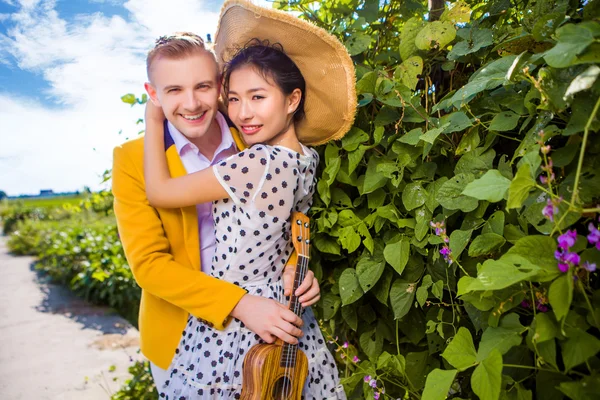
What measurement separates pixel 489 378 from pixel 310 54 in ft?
3.72

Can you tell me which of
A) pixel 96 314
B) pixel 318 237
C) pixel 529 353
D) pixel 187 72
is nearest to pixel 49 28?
pixel 187 72

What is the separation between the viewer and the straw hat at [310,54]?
1.54m

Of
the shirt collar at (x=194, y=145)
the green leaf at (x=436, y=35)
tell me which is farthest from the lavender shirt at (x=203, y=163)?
the green leaf at (x=436, y=35)

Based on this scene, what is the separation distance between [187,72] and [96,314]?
3.96 metres

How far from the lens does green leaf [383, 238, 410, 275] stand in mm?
1445

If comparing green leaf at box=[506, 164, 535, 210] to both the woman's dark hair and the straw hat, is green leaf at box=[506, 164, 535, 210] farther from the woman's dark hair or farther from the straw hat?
the woman's dark hair

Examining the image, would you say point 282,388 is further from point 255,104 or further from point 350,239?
point 255,104

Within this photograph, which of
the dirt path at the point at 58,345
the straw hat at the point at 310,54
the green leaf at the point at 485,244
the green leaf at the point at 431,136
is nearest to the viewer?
the green leaf at the point at 485,244

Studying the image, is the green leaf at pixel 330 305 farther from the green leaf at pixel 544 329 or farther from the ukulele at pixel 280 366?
the green leaf at pixel 544 329

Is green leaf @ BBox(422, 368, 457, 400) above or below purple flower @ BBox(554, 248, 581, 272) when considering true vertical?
below

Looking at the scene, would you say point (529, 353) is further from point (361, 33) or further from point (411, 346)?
point (361, 33)

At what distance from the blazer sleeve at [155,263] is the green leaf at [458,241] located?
0.67 metres

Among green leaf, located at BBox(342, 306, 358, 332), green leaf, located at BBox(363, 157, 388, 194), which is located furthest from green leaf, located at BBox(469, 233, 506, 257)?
green leaf, located at BBox(342, 306, 358, 332)

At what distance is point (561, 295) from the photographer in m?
0.91
